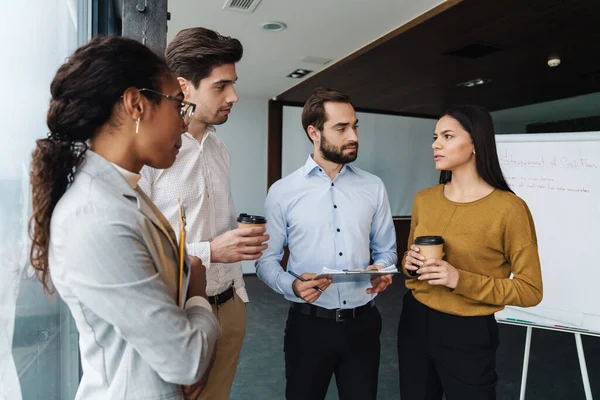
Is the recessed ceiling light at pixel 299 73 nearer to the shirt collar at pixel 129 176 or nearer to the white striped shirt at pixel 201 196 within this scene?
the white striped shirt at pixel 201 196

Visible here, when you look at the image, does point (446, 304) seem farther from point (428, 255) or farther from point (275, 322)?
point (275, 322)

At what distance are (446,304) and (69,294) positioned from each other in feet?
4.23

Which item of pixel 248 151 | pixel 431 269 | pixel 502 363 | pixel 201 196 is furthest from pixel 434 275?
pixel 248 151

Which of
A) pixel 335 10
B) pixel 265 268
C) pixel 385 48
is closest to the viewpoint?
pixel 265 268

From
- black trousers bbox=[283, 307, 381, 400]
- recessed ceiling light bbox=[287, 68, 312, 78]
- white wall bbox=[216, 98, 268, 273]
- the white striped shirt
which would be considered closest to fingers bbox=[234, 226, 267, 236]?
the white striped shirt

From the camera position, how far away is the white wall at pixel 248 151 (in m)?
6.80

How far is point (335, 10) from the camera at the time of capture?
11.5 ft

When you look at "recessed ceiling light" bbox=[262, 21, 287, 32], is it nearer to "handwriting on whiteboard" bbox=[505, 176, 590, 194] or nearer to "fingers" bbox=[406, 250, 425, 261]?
"handwriting on whiteboard" bbox=[505, 176, 590, 194]

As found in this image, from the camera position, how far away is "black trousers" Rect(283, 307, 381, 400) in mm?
1684

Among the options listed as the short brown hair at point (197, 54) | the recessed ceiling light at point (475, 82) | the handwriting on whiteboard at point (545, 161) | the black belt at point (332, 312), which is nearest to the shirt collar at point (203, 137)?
the short brown hair at point (197, 54)

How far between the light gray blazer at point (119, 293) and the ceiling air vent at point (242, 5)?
3.03 metres

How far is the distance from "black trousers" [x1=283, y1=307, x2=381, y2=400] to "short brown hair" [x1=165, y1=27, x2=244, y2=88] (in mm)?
1085

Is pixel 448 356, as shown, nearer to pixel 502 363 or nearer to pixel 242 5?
pixel 502 363

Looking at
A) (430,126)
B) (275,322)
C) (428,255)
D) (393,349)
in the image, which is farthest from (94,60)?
(430,126)
